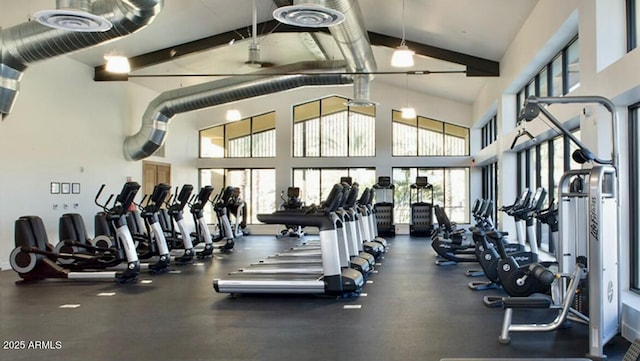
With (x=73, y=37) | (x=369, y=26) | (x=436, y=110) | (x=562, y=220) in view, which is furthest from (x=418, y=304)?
(x=436, y=110)

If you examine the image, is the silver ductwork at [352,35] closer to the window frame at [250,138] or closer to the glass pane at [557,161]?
the glass pane at [557,161]

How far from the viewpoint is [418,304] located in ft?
17.5

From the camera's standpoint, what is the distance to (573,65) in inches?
254

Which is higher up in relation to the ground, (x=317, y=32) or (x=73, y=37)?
(x=317, y=32)

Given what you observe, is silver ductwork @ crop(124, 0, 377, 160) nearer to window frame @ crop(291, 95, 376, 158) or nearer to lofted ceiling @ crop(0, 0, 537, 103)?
lofted ceiling @ crop(0, 0, 537, 103)

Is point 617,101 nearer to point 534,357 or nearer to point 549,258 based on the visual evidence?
A: point 534,357

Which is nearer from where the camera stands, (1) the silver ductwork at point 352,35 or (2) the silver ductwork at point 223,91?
(1) the silver ductwork at point 352,35

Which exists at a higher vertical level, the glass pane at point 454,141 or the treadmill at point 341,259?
the glass pane at point 454,141

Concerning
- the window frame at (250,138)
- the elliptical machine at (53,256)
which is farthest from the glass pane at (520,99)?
the window frame at (250,138)

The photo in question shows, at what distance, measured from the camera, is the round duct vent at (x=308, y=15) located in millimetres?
4605

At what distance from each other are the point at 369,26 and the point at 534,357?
7746mm

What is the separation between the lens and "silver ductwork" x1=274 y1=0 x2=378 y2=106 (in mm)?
4979

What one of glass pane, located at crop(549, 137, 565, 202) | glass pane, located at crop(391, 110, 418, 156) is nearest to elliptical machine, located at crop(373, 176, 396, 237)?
glass pane, located at crop(391, 110, 418, 156)

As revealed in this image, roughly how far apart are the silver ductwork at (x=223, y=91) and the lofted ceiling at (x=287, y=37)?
0.57 metres
